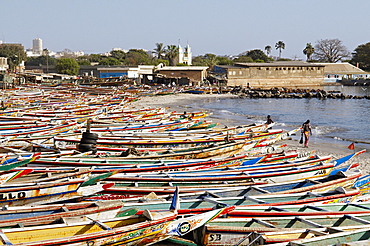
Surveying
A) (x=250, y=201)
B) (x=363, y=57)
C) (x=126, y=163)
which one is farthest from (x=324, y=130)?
(x=363, y=57)

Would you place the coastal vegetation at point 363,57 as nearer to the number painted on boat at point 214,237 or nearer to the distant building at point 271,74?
the distant building at point 271,74

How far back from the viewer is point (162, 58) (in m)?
117

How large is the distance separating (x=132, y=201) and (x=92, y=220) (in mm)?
1529

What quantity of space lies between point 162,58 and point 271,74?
35.2 metres

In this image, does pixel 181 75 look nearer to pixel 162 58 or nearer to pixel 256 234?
pixel 162 58

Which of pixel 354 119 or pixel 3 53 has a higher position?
pixel 3 53

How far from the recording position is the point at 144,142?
17609 millimetres

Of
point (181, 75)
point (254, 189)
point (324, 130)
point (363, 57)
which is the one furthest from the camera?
point (363, 57)

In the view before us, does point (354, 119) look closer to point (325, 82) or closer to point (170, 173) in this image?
point (170, 173)

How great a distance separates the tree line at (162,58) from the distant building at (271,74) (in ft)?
63.1

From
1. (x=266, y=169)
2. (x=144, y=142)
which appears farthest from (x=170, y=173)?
(x=144, y=142)

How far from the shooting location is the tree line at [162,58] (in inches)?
3625

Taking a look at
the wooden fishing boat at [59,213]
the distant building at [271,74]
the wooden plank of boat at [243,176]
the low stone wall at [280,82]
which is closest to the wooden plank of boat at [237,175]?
the wooden plank of boat at [243,176]

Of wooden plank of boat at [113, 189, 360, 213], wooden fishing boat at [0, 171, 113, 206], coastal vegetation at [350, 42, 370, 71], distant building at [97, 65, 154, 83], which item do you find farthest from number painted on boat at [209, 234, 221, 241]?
coastal vegetation at [350, 42, 370, 71]
